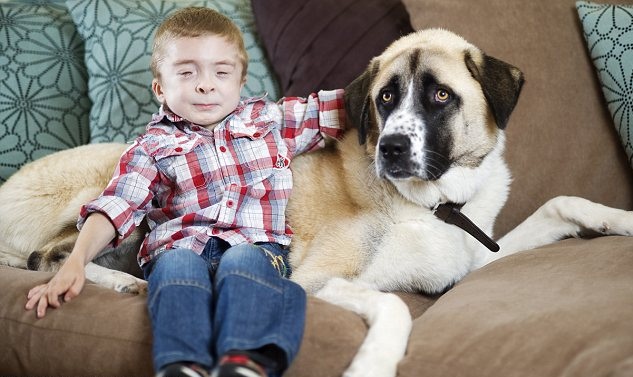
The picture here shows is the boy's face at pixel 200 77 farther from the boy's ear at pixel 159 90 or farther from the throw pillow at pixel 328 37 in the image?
the throw pillow at pixel 328 37

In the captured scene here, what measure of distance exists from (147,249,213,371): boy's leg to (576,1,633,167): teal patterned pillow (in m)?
1.48

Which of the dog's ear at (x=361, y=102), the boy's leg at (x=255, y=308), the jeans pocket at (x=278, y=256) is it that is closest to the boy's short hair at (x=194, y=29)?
the dog's ear at (x=361, y=102)

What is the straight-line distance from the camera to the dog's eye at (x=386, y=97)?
183 centimetres

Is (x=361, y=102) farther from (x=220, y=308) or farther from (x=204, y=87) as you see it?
(x=220, y=308)

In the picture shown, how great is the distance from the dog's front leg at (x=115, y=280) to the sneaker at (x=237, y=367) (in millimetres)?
547

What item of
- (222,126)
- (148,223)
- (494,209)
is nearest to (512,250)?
(494,209)

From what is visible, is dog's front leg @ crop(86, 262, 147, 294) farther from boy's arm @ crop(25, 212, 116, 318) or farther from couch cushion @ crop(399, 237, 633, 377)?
couch cushion @ crop(399, 237, 633, 377)

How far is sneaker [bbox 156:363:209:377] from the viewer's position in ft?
4.00

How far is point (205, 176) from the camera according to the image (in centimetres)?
190

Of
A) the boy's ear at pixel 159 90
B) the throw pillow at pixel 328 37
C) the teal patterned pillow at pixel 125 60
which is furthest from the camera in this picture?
the teal patterned pillow at pixel 125 60

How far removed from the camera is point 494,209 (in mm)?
1993

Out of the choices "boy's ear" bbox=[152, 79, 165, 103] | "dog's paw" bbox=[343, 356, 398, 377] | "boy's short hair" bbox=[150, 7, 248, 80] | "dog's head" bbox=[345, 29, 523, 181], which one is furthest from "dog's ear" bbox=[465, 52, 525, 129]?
"boy's ear" bbox=[152, 79, 165, 103]

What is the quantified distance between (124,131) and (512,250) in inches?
58.4

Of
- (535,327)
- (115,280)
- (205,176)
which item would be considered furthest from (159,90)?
(535,327)
